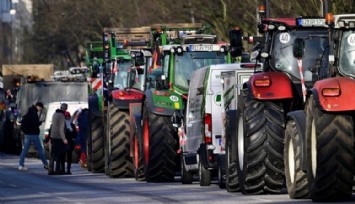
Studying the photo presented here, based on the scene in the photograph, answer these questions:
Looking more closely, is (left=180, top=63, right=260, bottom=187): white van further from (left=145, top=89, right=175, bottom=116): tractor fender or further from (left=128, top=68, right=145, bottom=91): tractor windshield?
(left=128, top=68, right=145, bottom=91): tractor windshield

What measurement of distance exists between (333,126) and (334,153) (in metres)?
0.34

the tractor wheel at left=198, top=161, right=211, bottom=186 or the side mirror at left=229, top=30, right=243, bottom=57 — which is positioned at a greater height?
the side mirror at left=229, top=30, right=243, bottom=57

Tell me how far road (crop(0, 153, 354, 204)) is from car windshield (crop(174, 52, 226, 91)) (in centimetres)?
194

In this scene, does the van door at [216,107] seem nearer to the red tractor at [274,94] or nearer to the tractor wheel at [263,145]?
the red tractor at [274,94]

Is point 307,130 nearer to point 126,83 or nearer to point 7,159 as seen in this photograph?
point 126,83

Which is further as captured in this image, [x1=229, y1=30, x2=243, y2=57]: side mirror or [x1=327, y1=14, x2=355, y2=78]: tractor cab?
[x1=229, y1=30, x2=243, y2=57]: side mirror

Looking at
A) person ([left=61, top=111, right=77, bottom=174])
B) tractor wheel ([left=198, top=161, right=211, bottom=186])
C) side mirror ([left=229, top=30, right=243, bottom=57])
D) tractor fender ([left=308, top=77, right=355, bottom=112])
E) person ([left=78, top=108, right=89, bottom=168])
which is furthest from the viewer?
person ([left=78, top=108, right=89, bottom=168])

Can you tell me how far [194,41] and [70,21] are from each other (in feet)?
207

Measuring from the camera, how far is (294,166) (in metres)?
21.6

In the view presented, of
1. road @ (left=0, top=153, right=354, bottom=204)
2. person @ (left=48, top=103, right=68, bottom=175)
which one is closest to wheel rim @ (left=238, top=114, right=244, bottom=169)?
road @ (left=0, top=153, right=354, bottom=204)

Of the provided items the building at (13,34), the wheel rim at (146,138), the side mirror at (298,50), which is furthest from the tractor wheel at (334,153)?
the building at (13,34)

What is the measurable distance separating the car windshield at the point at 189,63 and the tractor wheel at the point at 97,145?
5759 millimetres

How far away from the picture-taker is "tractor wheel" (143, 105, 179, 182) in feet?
93.5

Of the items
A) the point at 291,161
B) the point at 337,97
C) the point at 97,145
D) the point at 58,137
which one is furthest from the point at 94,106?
the point at 337,97
